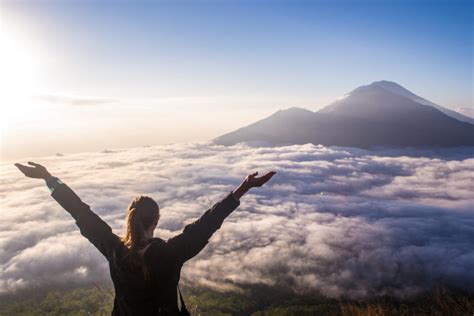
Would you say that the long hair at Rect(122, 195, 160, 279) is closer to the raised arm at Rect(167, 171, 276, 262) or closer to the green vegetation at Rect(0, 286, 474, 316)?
the raised arm at Rect(167, 171, 276, 262)

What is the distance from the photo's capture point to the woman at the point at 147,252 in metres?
3.25

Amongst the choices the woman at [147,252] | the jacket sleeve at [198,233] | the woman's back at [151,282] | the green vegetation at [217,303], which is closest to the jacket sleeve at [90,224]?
the woman at [147,252]

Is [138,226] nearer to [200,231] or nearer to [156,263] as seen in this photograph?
[156,263]

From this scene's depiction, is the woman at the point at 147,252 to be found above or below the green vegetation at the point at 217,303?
above

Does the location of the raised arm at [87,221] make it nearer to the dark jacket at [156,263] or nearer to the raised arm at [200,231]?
the dark jacket at [156,263]

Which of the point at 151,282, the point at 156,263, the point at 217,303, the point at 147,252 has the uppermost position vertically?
the point at 147,252

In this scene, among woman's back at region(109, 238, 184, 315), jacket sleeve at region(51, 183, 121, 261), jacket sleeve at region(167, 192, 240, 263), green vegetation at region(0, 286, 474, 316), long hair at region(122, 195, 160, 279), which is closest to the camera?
long hair at region(122, 195, 160, 279)

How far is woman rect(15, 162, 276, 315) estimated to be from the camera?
3.25 meters

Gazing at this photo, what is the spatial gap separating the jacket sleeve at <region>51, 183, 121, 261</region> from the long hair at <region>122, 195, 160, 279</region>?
24 cm

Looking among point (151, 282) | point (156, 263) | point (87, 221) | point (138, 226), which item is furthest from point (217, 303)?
point (138, 226)

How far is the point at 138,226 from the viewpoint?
10.6ft

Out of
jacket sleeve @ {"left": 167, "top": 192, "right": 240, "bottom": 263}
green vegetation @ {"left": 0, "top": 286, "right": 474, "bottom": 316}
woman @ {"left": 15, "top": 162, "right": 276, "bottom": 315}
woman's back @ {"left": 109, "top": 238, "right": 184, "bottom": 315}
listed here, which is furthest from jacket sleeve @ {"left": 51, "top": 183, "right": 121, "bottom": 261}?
green vegetation @ {"left": 0, "top": 286, "right": 474, "bottom": 316}

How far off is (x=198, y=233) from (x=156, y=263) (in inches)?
16.9

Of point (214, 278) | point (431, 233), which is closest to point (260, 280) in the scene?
point (214, 278)
